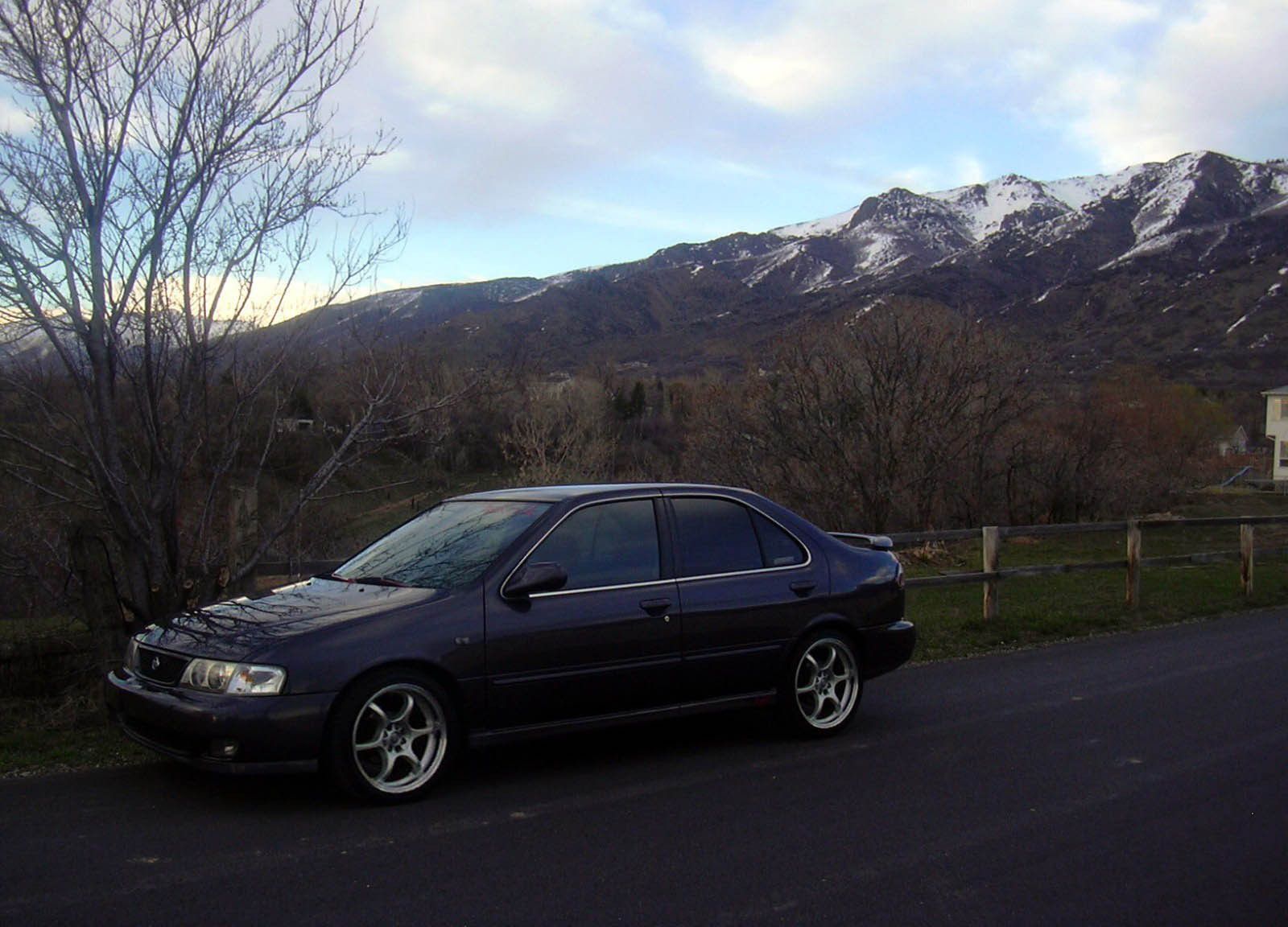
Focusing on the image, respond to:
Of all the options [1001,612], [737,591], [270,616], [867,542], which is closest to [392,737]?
[270,616]

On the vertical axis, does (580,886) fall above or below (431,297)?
below

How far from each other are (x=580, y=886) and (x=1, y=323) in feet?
17.3

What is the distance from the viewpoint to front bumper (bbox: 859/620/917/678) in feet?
24.0

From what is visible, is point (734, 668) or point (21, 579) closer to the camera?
point (734, 668)

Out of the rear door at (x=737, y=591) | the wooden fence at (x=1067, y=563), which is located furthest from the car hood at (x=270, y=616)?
the wooden fence at (x=1067, y=563)

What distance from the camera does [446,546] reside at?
6.47 m

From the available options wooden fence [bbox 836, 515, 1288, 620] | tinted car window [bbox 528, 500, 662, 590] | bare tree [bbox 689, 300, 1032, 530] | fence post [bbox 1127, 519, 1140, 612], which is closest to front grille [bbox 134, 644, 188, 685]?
tinted car window [bbox 528, 500, 662, 590]

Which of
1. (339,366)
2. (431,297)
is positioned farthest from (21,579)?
(431,297)

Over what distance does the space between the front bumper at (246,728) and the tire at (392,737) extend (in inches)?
4.6

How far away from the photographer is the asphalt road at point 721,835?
4.27 metres

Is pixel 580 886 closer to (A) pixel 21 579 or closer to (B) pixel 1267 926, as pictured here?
(B) pixel 1267 926

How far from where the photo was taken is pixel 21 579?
797 centimetres

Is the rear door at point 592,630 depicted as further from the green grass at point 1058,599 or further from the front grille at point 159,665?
the green grass at point 1058,599

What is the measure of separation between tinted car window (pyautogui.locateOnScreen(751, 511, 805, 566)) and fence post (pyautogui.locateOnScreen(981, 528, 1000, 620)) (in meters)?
5.33
